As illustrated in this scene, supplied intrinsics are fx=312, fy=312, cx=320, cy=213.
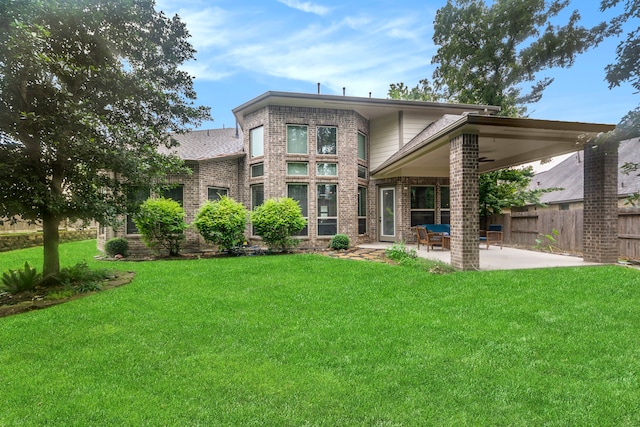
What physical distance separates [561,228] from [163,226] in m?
13.7

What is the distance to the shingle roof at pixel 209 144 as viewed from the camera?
13053mm

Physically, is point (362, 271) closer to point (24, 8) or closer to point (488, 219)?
point (24, 8)

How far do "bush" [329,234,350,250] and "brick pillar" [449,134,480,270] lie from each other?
16.5 feet

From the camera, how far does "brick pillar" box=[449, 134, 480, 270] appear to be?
6836 mm

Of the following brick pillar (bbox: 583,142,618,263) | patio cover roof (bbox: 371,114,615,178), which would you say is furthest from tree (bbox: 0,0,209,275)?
brick pillar (bbox: 583,142,618,263)

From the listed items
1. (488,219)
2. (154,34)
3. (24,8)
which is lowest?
(488,219)

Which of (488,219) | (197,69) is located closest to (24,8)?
(197,69)

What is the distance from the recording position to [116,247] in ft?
35.7

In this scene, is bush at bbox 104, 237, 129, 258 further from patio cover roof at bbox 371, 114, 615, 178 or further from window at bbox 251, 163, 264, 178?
patio cover roof at bbox 371, 114, 615, 178

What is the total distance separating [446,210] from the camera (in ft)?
44.4

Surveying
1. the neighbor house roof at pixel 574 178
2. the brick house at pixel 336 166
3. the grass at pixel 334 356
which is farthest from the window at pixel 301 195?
the neighbor house roof at pixel 574 178

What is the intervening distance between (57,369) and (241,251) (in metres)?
7.66

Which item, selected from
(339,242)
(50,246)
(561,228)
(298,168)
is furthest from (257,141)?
(561,228)

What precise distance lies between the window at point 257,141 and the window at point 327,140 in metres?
2.29
